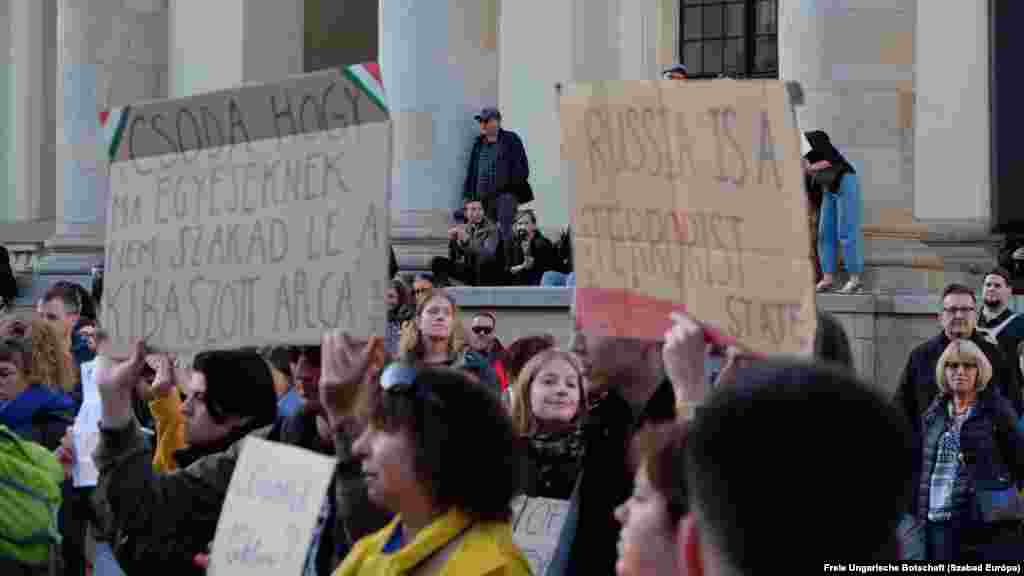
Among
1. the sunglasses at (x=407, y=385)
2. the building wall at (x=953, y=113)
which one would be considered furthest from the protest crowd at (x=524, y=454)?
the building wall at (x=953, y=113)

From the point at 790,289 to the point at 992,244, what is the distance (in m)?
14.5

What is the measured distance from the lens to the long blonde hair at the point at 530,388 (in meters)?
7.21

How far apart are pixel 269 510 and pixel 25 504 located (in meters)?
1.53

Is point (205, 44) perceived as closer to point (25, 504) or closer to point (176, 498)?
point (25, 504)

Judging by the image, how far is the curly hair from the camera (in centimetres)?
913

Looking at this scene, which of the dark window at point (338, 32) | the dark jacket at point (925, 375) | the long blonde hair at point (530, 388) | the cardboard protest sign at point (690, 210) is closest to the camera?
the cardboard protest sign at point (690, 210)

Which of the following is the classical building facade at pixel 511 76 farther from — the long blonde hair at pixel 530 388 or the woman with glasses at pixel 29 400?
the long blonde hair at pixel 530 388

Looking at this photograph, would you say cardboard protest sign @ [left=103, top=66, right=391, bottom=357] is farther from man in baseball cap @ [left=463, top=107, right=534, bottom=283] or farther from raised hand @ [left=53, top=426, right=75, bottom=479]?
man in baseball cap @ [left=463, top=107, right=534, bottom=283]

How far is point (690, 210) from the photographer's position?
16.5 feet

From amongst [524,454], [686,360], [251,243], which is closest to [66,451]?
[251,243]

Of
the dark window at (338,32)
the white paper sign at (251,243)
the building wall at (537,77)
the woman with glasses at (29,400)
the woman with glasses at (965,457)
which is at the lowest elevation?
the woman with glasses at (965,457)

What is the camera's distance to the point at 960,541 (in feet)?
33.4

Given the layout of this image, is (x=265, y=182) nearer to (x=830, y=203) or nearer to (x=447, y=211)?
(x=830, y=203)

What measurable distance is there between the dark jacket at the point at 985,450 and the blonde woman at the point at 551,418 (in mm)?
3544
